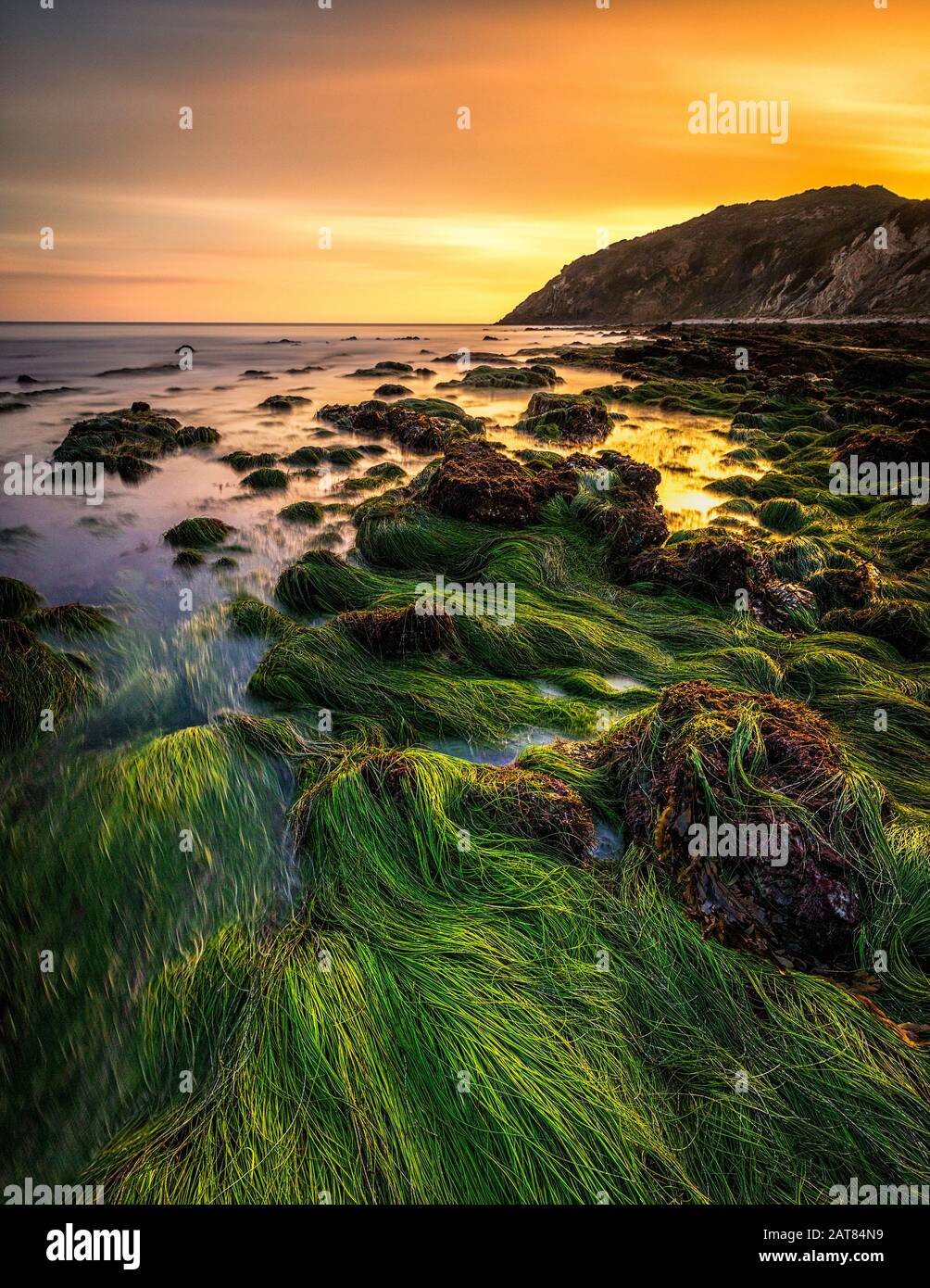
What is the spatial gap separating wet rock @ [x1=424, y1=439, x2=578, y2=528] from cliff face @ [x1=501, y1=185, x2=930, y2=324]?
74205mm

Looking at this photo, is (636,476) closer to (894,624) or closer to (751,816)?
(894,624)

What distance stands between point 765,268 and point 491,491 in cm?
12154

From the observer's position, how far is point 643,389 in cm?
1738

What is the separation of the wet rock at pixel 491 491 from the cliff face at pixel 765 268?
2921 inches

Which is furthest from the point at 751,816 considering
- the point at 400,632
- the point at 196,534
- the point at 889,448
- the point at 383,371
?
the point at 383,371

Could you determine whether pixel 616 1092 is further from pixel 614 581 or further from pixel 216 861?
pixel 614 581

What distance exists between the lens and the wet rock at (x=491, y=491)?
636 centimetres

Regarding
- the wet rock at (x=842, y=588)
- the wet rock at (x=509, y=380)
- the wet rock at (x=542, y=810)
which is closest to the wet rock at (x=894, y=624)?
the wet rock at (x=842, y=588)

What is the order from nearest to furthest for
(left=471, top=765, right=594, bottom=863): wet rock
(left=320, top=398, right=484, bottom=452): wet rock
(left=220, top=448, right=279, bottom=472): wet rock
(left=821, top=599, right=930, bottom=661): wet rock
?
(left=471, top=765, right=594, bottom=863): wet rock < (left=821, top=599, right=930, bottom=661): wet rock < (left=220, top=448, right=279, bottom=472): wet rock < (left=320, top=398, right=484, bottom=452): wet rock

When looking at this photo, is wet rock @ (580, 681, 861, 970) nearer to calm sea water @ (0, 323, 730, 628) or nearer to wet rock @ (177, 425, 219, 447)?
calm sea water @ (0, 323, 730, 628)

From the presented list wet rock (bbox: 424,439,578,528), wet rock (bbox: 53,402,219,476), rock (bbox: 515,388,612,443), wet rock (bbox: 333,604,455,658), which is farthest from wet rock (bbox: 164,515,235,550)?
rock (bbox: 515,388,612,443)

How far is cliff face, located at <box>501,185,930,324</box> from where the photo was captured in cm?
6800

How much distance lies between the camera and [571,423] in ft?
39.8
